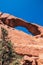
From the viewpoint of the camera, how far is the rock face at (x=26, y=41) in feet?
93.9

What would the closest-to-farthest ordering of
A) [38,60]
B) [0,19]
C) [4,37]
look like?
[4,37] → [38,60] → [0,19]

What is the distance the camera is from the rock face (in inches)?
1127

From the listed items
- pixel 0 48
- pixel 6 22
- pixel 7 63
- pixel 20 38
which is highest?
pixel 6 22

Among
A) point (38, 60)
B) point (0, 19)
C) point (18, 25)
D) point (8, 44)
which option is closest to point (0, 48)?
point (8, 44)

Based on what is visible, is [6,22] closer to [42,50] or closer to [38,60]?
[42,50]

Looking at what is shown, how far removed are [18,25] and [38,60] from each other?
30.4m

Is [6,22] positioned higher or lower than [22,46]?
higher

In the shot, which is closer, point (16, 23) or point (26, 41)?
point (26, 41)

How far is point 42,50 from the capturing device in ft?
106

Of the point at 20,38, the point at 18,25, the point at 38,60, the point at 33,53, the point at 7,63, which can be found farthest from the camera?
the point at 18,25

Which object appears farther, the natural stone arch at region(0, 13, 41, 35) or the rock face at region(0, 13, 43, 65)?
the natural stone arch at region(0, 13, 41, 35)

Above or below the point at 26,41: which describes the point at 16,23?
above

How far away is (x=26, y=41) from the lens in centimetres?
3862

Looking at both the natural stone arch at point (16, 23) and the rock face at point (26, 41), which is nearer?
the rock face at point (26, 41)
